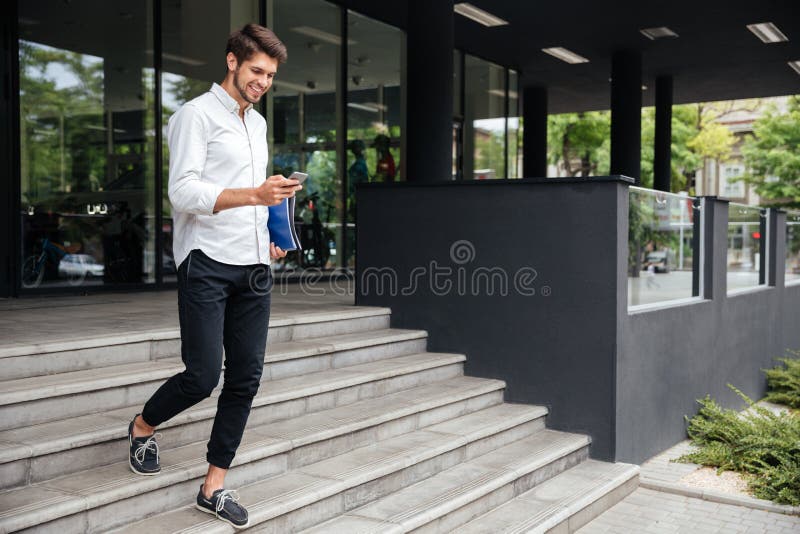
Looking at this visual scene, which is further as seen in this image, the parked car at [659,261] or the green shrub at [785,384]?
the green shrub at [785,384]

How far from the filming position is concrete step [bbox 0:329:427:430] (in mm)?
3773

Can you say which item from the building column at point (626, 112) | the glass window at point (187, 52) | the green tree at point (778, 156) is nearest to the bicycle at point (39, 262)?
the glass window at point (187, 52)

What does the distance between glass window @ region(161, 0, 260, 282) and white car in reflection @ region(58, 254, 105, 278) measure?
2.52ft

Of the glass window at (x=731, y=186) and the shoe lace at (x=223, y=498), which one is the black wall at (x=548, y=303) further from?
the glass window at (x=731, y=186)

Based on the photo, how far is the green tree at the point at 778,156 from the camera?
110ft

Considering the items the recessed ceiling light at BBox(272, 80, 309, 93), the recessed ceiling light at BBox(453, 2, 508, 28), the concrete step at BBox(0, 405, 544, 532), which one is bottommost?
the concrete step at BBox(0, 405, 544, 532)

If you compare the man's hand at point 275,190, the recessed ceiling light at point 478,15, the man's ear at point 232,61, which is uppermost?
the recessed ceiling light at point 478,15

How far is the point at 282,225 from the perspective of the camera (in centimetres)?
332

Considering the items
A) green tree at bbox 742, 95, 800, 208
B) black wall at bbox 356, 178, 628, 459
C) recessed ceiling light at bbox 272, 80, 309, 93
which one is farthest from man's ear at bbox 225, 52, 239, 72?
green tree at bbox 742, 95, 800, 208

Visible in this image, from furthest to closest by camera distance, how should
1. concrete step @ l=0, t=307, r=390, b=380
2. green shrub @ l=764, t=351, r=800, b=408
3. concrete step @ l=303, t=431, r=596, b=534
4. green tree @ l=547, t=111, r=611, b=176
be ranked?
green tree @ l=547, t=111, r=611, b=176
green shrub @ l=764, t=351, r=800, b=408
concrete step @ l=0, t=307, r=390, b=380
concrete step @ l=303, t=431, r=596, b=534

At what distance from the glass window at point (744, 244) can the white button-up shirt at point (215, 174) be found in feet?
20.7

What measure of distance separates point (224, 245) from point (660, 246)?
15.2ft

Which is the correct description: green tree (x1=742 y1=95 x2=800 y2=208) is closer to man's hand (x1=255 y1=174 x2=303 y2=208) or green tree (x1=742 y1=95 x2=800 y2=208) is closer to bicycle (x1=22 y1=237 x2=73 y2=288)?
bicycle (x1=22 y1=237 x2=73 y2=288)

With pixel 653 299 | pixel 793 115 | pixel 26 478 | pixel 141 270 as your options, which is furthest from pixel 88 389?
pixel 793 115
